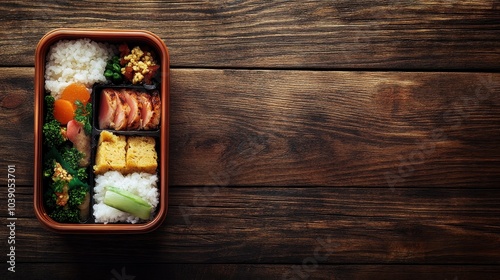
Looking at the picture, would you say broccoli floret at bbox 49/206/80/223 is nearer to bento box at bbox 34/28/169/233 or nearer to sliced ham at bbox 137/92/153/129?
bento box at bbox 34/28/169/233

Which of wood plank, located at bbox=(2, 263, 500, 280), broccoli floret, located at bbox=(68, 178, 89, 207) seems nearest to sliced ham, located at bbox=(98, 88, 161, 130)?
broccoli floret, located at bbox=(68, 178, 89, 207)

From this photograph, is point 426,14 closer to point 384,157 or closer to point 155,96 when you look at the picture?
point 384,157

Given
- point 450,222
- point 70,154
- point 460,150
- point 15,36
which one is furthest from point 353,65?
point 15,36

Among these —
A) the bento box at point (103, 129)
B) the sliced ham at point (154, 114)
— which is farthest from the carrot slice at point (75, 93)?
the sliced ham at point (154, 114)

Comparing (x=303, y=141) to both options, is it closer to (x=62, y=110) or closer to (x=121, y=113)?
(x=121, y=113)

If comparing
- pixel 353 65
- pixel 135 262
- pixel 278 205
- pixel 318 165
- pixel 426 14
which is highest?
pixel 426 14

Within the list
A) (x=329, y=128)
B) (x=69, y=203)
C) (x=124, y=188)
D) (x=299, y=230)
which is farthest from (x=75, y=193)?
(x=329, y=128)
